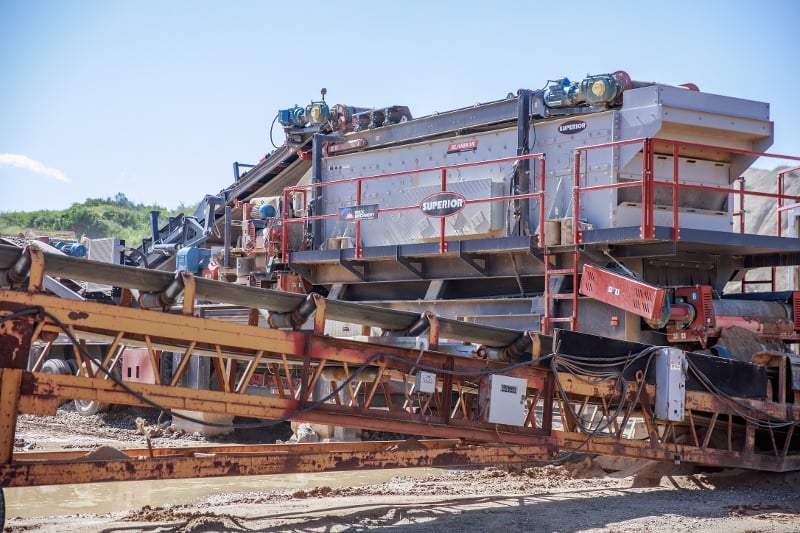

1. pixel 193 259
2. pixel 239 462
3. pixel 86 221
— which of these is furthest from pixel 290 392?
pixel 86 221

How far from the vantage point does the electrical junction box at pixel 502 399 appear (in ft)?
26.6

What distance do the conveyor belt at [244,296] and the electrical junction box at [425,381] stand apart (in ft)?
1.47

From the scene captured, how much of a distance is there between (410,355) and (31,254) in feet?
10.5

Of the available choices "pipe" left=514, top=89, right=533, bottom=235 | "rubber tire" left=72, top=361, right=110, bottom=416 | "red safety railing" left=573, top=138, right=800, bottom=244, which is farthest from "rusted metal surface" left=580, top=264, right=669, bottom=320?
"rubber tire" left=72, top=361, right=110, bottom=416

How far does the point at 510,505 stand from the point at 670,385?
2.07 meters

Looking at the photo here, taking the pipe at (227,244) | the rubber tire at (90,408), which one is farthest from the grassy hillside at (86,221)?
the pipe at (227,244)

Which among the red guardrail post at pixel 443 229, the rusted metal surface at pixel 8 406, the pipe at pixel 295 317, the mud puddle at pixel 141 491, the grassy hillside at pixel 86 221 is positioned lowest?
the mud puddle at pixel 141 491

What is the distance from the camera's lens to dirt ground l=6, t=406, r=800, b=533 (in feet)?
23.4

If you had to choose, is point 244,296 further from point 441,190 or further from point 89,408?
point 89,408

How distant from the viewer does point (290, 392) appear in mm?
7266

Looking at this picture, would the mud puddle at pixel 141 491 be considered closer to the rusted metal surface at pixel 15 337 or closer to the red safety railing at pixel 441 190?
the rusted metal surface at pixel 15 337

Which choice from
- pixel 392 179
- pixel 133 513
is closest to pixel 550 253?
pixel 392 179

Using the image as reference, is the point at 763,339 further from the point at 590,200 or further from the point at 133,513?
the point at 133,513

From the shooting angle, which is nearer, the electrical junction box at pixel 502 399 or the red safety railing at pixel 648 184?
the electrical junction box at pixel 502 399
